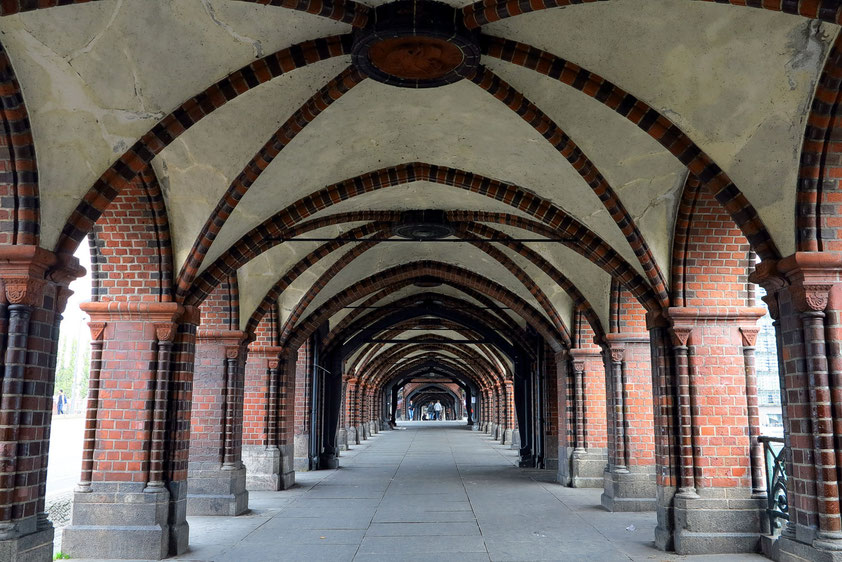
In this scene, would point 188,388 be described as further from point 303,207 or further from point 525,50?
point 525,50

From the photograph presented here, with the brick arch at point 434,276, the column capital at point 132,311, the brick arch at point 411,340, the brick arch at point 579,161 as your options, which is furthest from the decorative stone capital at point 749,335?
the brick arch at point 411,340

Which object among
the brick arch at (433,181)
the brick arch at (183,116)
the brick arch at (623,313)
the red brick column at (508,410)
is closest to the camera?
the brick arch at (183,116)

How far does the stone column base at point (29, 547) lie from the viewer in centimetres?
523

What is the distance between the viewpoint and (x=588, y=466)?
44.3ft

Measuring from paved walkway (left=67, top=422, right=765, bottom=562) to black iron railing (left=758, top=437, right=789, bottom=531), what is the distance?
527mm

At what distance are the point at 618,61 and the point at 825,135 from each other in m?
1.76

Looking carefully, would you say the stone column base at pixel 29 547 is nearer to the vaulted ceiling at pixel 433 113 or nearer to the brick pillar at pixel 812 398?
the vaulted ceiling at pixel 433 113

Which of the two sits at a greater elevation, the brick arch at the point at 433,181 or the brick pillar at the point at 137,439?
the brick arch at the point at 433,181

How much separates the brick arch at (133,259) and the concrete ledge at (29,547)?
3.06m

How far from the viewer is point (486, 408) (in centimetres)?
3856

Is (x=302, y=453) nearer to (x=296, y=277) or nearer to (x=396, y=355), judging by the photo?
(x=296, y=277)

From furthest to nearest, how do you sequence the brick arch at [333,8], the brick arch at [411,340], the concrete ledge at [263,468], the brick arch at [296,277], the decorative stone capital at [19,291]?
the brick arch at [411,340] < the concrete ledge at [263,468] < the brick arch at [296,277] < the decorative stone capital at [19,291] < the brick arch at [333,8]

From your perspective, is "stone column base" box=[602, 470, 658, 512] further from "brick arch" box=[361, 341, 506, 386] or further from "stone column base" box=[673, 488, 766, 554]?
"brick arch" box=[361, 341, 506, 386]

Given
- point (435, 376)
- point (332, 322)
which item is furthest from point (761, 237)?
point (435, 376)
